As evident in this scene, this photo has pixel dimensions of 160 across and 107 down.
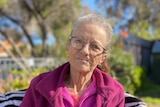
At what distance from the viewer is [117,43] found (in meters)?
11.4

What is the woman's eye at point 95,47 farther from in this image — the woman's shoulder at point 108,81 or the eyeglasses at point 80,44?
the woman's shoulder at point 108,81

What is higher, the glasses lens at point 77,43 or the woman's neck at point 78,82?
the glasses lens at point 77,43

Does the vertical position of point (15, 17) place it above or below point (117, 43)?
above

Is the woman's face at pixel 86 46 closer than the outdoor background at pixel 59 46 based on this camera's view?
Yes

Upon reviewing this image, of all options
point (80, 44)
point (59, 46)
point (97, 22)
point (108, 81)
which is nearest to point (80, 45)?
point (80, 44)

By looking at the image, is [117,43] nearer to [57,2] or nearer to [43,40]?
[57,2]

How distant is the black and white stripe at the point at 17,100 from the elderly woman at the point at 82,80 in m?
0.14

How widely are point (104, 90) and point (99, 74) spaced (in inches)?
5.3

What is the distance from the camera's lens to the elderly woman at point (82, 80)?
1814mm

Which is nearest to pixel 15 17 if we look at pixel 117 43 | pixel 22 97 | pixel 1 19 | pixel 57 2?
pixel 1 19

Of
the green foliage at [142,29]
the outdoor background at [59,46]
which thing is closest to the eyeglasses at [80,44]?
the outdoor background at [59,46]

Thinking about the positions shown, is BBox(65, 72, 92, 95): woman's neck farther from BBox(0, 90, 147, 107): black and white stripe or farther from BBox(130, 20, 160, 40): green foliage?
BBox(130, 20, 160, 40): green foliage

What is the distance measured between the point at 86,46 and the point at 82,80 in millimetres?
232

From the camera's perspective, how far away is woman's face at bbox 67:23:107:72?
1.82 metres
